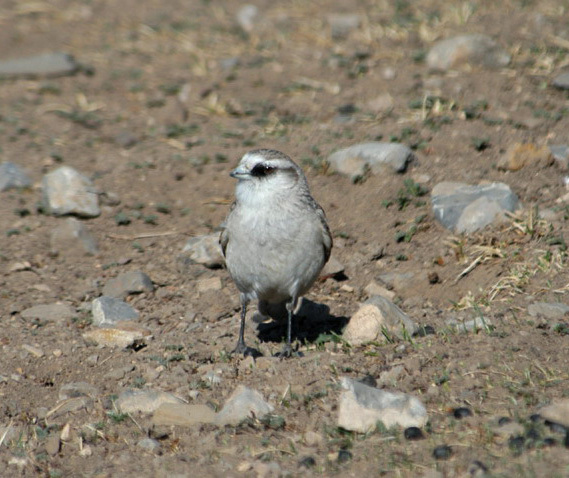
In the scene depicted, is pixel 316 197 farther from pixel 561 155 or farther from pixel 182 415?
pixel 182 415

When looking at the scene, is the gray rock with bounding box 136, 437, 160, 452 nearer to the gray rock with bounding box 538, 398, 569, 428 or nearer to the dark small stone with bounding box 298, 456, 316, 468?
the dark small stone with bounding box 298, 456, 316, 468

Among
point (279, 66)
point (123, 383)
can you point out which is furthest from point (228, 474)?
point (279, 66)

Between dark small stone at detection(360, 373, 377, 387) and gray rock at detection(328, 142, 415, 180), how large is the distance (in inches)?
123

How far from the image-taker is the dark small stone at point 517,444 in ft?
14.9

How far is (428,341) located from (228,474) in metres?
1.88

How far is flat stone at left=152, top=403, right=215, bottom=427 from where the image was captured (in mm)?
5301

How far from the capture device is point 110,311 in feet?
23.6

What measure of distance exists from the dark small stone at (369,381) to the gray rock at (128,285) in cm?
263

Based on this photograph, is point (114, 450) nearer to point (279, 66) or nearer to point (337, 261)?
point (337, 261)

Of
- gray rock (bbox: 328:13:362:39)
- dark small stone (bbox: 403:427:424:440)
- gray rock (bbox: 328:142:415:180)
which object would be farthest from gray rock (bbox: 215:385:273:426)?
gray rock (bbox: 328:13:362:39)

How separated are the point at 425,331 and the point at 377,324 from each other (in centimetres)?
33

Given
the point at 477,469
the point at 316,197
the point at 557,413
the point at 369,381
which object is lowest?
the point at 316,197

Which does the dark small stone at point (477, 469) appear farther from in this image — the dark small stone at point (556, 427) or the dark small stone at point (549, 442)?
the dark small stone at point (556, 427)

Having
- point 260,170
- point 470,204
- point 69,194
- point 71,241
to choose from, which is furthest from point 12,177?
point 470,204
